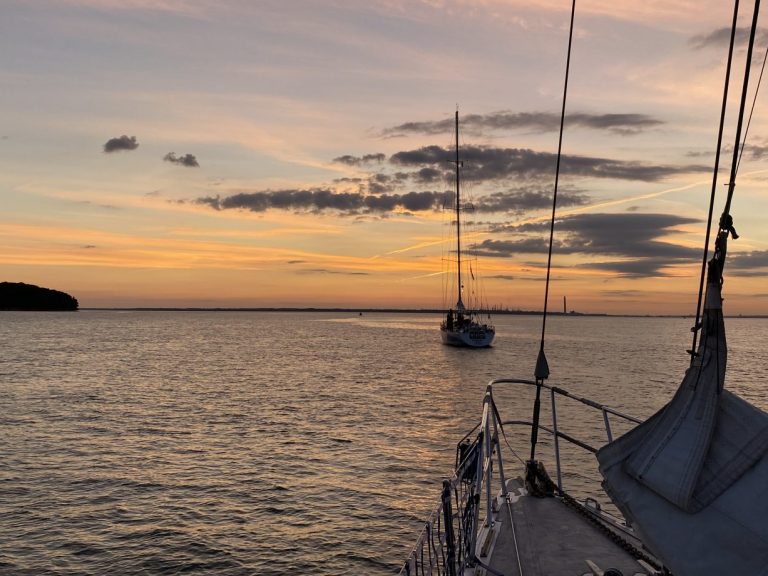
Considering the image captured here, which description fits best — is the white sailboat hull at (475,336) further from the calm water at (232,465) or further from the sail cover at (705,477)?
the sail cover at (705,477)

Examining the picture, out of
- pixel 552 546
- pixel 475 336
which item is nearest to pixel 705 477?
pixel 552 546

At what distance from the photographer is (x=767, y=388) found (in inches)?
2397

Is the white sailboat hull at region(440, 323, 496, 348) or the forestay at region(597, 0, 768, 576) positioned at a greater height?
the forestay at region(597, 0, 768, 576)

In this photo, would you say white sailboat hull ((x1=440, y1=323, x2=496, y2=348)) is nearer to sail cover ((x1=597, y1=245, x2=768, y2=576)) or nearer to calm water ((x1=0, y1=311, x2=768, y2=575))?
calm water ((x1=0, y1=311, x2=768, y2=575))

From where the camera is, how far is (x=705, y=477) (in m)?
5.44

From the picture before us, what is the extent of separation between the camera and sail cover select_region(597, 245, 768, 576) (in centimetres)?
→ 510

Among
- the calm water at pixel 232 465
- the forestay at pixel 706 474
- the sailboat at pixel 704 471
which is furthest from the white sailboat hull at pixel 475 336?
the forestay at pixel 706 474

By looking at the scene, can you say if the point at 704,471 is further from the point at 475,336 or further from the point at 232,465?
the point at 475,336

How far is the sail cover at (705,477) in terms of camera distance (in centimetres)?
510

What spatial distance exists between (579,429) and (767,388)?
36.1m

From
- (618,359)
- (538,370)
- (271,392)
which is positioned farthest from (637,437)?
(618,359)

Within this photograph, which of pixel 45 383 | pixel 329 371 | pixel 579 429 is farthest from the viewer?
pixel 329 371

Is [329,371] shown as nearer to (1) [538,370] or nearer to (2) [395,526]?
(2) [395,526]

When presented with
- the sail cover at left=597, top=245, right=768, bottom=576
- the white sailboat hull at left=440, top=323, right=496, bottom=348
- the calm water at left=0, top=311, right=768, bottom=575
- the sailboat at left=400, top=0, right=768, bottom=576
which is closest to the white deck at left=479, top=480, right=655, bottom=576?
the sailboat at left=400, top=0, right=768, bottom=576
